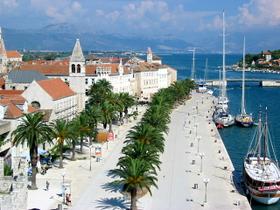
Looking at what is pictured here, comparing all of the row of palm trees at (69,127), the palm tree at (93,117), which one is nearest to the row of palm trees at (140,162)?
the palm tree at (93,117)

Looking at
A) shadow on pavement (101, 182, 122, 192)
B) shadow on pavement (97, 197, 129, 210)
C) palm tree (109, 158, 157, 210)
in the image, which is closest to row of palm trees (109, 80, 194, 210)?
palm tree (109, 158, 157, 210)

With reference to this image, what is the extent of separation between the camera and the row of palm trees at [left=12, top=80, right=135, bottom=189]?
5635 cm

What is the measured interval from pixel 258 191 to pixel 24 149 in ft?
92.7

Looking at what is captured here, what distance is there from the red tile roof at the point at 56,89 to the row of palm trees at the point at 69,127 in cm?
728

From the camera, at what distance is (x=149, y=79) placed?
16950 centimetres

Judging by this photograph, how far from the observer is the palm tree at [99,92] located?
10847cm

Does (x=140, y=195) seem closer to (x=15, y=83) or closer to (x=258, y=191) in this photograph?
(x=258, y=191)

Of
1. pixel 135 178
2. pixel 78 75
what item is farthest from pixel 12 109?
pixel 78 75

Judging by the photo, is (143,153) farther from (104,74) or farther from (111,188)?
(104,74)

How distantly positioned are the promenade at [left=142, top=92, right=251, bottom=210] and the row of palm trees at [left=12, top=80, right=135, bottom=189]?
1077cm

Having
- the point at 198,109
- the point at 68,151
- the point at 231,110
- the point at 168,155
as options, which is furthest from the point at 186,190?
the point at 231,110

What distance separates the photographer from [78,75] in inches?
4181

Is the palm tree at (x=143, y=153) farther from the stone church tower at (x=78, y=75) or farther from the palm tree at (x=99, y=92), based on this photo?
the palm tree at (x=99, y=92)

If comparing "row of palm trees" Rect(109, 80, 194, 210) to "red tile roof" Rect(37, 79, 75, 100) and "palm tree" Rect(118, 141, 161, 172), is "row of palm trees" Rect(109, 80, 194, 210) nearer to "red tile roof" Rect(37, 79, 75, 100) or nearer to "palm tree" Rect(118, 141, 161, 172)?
"palm tree" Rect(118, 141, 161, 172)
